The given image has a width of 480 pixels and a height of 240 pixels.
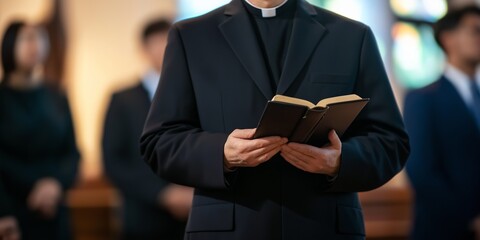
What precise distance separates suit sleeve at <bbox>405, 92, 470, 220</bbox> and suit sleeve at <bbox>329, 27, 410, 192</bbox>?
6.15 ft

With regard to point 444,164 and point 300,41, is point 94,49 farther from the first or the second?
point 300,41

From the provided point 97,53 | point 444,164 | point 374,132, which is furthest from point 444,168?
point 97,53

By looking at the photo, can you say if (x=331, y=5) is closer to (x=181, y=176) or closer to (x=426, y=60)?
(x=426, y=60)

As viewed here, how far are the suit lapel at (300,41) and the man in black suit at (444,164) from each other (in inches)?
77.8

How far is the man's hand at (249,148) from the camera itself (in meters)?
2.22

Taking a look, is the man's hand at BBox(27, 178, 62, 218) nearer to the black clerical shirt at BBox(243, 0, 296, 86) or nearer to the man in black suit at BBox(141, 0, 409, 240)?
the man in black suit at BBox(141, 0, 409, 240)

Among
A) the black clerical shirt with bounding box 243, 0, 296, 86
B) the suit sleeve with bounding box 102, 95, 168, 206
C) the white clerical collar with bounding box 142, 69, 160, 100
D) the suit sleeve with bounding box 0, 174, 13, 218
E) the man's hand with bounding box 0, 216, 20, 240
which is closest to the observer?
the black clerical shirt with bounding box 243, 0, 296, 86

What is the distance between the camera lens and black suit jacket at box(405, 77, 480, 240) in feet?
14.4

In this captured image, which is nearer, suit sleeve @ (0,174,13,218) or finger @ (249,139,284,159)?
finger @ (249,139,284,159)

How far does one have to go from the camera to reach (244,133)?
2.26m

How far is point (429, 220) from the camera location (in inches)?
173

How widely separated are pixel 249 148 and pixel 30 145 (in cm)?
259

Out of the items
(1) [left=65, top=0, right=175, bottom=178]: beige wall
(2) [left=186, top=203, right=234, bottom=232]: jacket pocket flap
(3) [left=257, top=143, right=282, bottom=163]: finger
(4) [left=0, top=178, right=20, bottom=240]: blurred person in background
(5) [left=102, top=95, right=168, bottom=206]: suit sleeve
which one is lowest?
(1) [left=65, top=0, right=175, bottom=178]: beige wall

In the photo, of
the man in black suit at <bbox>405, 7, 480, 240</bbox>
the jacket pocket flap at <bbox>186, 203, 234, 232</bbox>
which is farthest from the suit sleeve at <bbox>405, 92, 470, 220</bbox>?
the jacket pocket flap at <bbox>186, 203, 234, 232</bbox>
